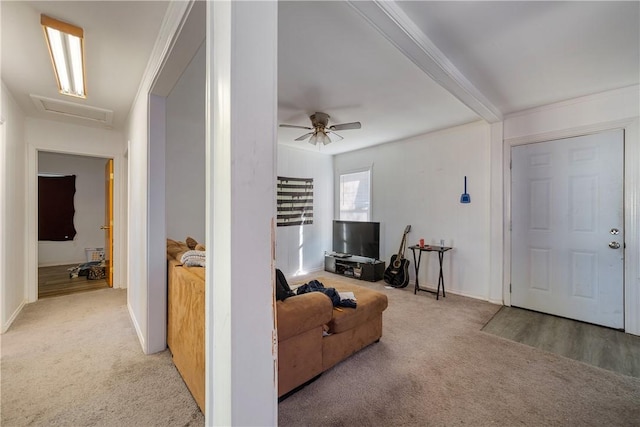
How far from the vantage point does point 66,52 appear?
6.52 ft

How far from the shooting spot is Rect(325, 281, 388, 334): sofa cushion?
6.77 ft

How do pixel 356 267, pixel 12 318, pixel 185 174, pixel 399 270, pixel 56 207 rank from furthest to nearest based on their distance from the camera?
1. pixel 56 207
2. pixel 356 267
3. pixel 399 270
4. pixel 185 174
5. pixel 12 318

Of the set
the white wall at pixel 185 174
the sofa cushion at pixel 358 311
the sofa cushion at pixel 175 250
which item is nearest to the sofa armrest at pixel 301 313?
the sofa cushion at pixel 358 311

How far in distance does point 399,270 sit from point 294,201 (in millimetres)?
2224

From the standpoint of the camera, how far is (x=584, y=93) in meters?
2.84

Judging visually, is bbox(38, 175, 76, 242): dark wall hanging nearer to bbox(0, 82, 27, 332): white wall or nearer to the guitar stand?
bbox(0, 82, 27, 332): white wall

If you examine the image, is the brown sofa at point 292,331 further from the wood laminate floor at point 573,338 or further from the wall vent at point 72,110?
the wall vent at point 72,110

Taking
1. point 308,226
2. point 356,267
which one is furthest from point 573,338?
point 308,226

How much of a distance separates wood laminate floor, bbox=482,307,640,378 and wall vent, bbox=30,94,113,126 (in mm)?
5022

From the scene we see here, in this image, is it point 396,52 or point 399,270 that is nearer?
point 396,52

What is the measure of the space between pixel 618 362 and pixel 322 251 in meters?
4.18

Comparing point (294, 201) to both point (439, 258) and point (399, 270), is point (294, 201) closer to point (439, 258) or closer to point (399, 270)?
point (399, 270)

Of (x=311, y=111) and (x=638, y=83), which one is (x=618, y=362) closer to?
(x=638, y=83)

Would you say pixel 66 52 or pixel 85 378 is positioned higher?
pixel 66 52
